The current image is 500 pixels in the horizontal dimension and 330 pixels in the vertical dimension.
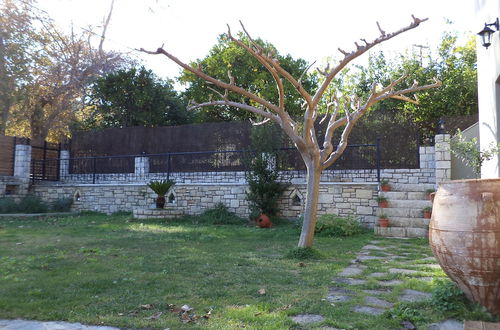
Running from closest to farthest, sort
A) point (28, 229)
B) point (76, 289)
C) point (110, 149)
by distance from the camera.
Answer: point (76, 289)
point (28, 229)
point (110, 149)

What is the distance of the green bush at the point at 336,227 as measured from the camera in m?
7.69

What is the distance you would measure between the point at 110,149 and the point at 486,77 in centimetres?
1296

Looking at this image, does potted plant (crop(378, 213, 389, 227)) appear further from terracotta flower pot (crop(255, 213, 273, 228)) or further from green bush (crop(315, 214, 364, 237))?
terracotta flower pot (crop(255, 213, 273, 228))

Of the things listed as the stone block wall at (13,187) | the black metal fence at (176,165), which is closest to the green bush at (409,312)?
the black metal fence at (176,165)

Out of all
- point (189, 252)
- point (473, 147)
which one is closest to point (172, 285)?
point (189, 252)

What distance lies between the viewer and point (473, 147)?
185 inches

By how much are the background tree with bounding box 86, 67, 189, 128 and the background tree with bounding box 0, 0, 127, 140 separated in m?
1.15

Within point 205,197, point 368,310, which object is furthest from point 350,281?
point 205,197

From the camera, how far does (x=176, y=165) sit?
12664 mm

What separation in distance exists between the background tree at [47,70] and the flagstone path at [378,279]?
12844mm

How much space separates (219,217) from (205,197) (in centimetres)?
101

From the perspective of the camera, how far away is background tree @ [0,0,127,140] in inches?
523

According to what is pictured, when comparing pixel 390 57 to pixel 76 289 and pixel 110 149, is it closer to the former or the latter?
pixel 110 149

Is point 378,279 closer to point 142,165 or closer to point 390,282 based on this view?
point 390,282
